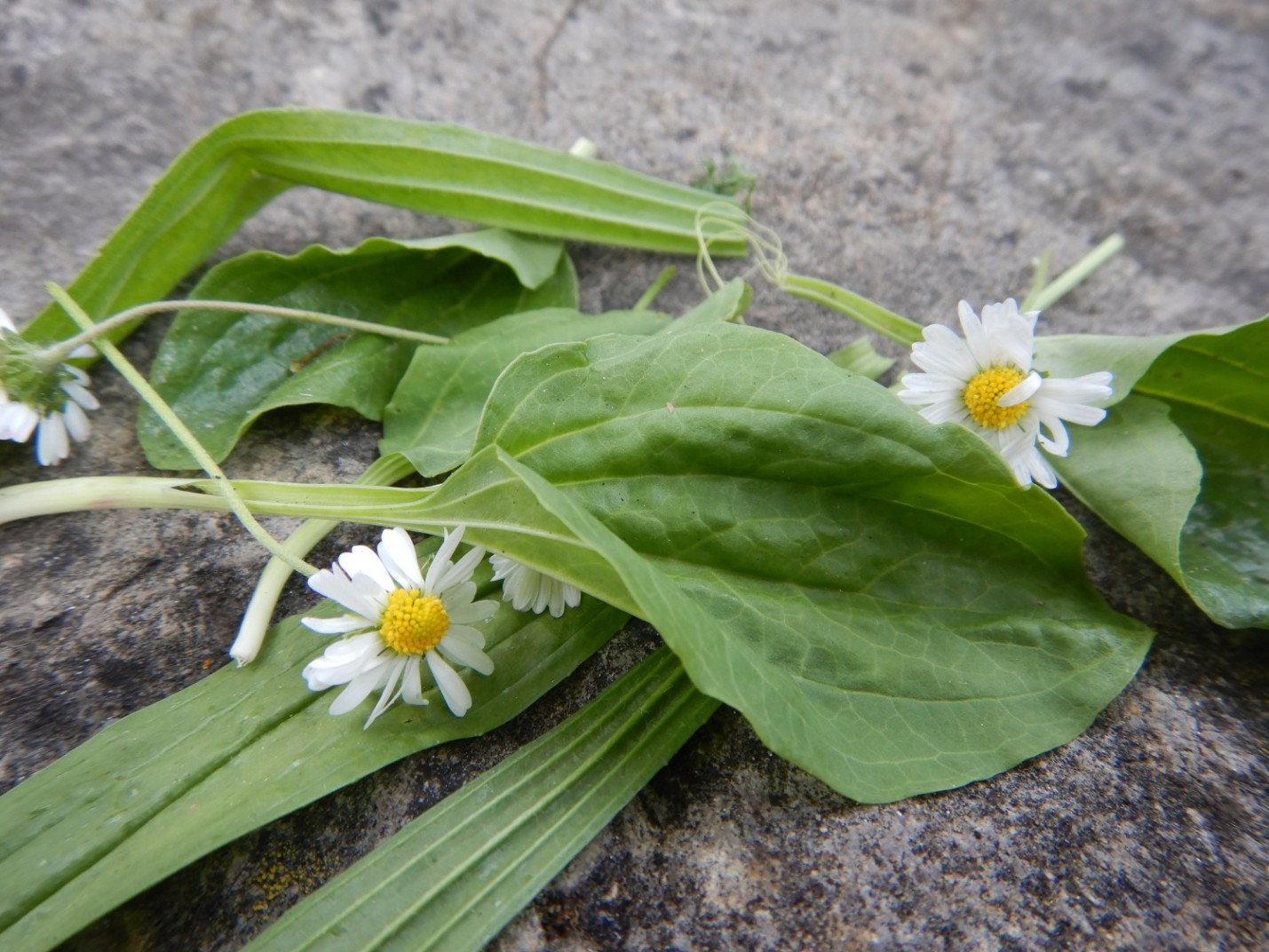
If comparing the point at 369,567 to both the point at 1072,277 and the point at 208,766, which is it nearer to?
the point at 208,766

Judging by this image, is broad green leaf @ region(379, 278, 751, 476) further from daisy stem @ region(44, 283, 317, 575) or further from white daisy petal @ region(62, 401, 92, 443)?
white daisy petal @ region(62, 401, 92, 443)

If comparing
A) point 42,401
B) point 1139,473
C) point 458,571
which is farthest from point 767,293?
point 42,401

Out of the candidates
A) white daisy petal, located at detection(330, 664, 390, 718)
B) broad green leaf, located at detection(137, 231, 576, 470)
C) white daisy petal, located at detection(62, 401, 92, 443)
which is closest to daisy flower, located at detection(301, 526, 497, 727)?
white daisy petal, located at detection(330, 664, 390, 718)

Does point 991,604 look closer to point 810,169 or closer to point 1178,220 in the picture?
point 810,169

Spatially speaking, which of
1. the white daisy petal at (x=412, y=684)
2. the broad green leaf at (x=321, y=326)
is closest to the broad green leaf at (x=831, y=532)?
the white daisy petal at (x=412, y=684)

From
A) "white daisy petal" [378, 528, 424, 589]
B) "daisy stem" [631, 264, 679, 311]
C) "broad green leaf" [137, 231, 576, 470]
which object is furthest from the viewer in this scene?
"daisy stem" [631, 264, 679, 311]

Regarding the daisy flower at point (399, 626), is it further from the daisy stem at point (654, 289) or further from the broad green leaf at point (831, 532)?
the daisy stem at point (654, 289)
